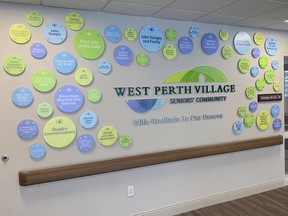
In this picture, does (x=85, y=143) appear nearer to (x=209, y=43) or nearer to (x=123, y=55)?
(x=123, y=55)

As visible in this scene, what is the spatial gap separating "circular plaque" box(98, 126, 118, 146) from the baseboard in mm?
957

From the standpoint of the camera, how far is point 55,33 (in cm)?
252

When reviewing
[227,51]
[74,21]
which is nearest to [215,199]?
[227,51]

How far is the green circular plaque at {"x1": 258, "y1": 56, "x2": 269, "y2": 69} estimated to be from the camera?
3.65 meters

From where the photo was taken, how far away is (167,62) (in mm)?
3049

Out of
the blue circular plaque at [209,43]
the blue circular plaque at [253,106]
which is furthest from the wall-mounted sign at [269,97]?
the blue circular plaque at [209,43]

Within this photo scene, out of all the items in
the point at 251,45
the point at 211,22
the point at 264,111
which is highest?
the point at 211,22

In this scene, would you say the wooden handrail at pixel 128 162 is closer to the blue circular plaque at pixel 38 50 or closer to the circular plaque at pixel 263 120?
the circular plaque at pixel 263 120

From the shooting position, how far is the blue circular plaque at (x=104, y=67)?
2.71 metres

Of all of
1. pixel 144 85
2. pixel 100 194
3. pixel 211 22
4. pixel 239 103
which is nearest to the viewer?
pixel 100 194

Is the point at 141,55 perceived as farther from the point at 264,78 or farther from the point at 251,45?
the point at 264,78

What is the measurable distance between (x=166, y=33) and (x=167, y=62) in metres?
0.35

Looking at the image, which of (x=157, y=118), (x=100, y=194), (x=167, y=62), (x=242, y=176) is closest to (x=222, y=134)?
(x=242, y=176)

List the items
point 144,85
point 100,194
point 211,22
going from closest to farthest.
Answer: point 100,194 → point 144,85 → point 211,22
